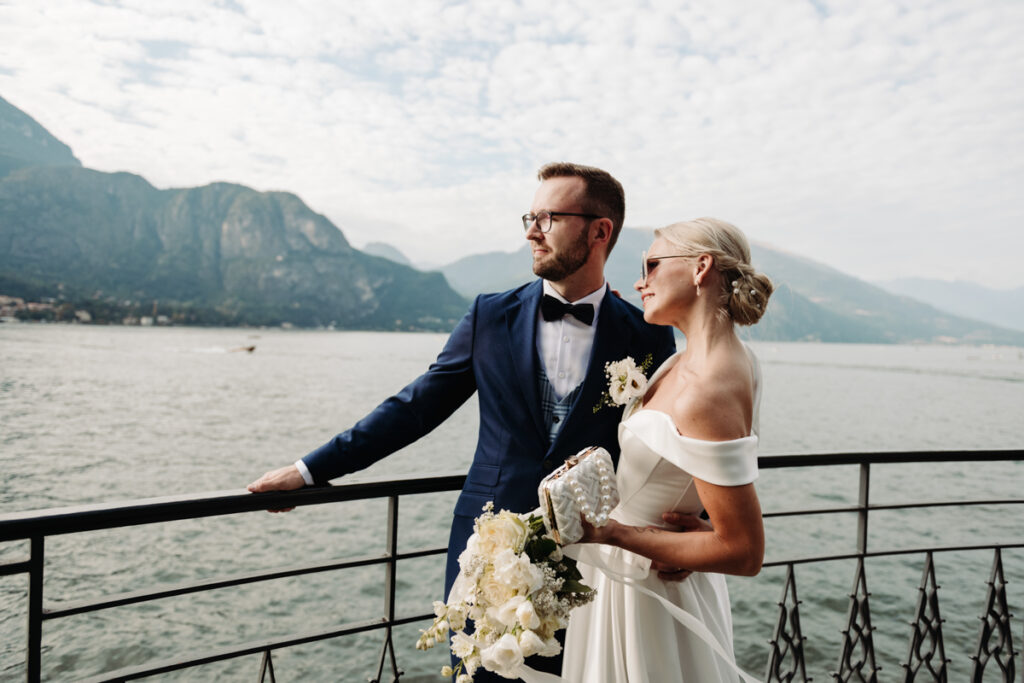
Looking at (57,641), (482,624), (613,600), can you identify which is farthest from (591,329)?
(57,641)

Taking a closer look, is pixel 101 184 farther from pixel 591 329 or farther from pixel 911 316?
pixel 911 316

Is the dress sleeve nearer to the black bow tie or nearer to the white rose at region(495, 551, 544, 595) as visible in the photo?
the white rose at region(495, 551, 544, 595)

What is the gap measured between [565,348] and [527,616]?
1.03 m

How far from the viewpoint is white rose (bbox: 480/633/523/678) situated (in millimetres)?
1349

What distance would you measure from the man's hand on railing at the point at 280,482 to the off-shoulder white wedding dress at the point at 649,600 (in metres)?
0.88

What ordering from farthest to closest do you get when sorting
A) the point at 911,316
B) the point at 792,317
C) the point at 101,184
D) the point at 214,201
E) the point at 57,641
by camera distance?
1. the point at 214,201
2. the point at 911,316
3. the point at 101,184
4. the point at 57,641
5. the point at 792,317

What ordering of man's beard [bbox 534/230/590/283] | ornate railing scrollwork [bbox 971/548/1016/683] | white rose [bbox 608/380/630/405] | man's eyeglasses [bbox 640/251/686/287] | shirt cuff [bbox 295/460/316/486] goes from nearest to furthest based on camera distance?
1. man's eyeglasses [bbox 640/251/686/287]
2. white rose [bbox 608/380/630/405]
3. shirt cuff [bbox 295/460/316/486]
4. man's beard [bbox 534/230/590/283]
5. ornate railing scrollwork [bbox 971/548/1016/683]

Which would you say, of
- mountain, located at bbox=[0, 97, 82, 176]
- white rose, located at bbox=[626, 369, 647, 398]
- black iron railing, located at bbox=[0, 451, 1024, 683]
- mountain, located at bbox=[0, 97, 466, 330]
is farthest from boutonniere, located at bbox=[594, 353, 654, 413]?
mountain, located at bbox=[0, 97, 82, 176]

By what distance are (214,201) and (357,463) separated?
147901mm

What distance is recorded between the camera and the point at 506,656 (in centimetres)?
136

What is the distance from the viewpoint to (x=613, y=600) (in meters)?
1.82

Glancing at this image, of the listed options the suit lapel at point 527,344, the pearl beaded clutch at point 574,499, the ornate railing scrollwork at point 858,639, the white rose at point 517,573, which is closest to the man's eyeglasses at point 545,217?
the suit lapel at point 527,344

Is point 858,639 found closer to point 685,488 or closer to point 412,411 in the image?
point 685,488

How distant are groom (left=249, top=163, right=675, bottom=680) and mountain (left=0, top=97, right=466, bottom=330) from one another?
104 m
